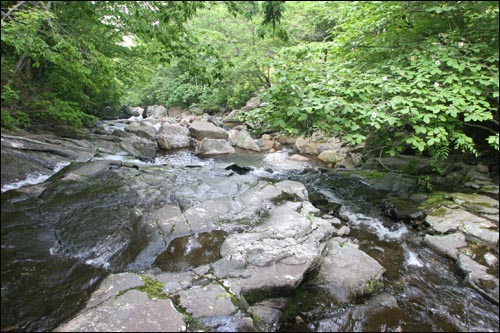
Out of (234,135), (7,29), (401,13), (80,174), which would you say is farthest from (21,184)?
(234,135)

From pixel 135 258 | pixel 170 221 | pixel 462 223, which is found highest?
pixel 170 221

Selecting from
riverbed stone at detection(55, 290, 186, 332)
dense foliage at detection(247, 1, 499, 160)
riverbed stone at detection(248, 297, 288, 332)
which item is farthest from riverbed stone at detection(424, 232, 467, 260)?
riverbed stone at detection(55, 290, 186, 332)

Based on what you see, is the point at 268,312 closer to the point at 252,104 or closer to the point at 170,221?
the point at 170,221

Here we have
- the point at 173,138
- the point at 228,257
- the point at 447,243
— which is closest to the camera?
Answer: the point at 228,257

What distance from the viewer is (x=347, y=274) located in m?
3.73

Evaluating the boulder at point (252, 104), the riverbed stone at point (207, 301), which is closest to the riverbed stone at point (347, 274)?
the riverbed stone at point (207, 301)

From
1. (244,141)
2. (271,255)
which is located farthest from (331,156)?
(271,255)

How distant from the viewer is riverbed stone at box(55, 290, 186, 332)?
7.73 ft

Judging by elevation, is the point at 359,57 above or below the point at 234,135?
above

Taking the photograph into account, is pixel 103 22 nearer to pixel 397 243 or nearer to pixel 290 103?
pixel 290 103

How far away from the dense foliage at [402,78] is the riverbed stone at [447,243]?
5.36 feet

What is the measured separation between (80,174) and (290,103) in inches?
199

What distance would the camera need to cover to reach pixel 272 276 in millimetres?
3352

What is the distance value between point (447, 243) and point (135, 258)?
5.04m
